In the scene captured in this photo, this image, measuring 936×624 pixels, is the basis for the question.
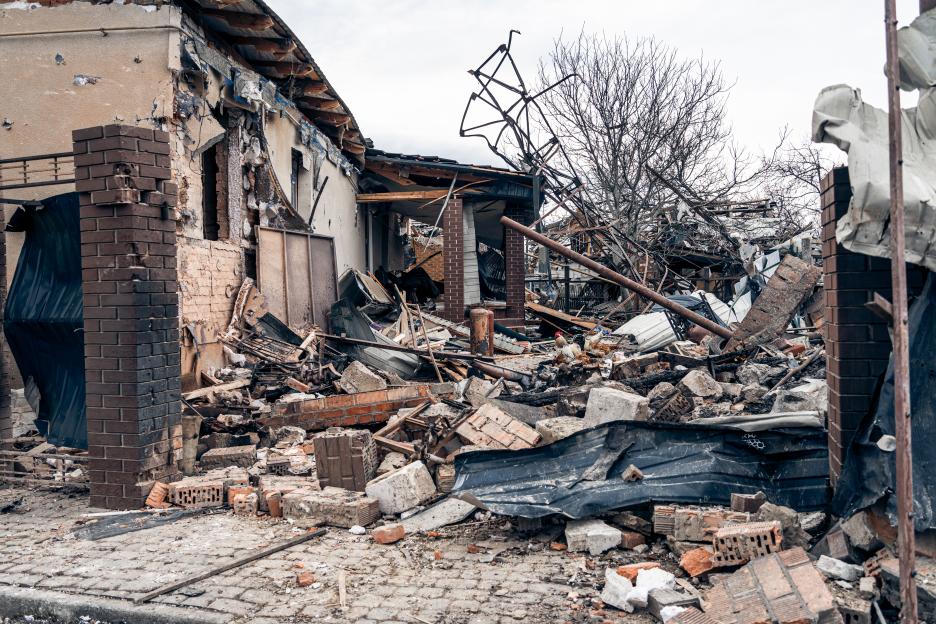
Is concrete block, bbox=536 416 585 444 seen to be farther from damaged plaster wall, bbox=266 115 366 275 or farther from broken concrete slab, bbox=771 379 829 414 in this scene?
damaged plaster wall, bbox=266 115 366 275

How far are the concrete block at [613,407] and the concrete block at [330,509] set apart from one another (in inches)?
75.5

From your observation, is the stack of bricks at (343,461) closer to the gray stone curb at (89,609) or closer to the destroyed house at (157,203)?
the destroyed house at (157,203)

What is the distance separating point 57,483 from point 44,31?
5.31m

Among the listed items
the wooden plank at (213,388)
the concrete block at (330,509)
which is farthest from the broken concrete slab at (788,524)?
the wooden plank at (213,388)

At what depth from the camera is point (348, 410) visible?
6.61 meters

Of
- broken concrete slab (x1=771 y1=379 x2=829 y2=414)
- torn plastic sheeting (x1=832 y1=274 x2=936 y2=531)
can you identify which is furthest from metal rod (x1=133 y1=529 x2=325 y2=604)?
broken concrete slab (x1=771 y1=379 x2=829 y2=414)

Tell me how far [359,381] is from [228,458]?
2.37 meters

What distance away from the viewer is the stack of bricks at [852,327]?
356cm

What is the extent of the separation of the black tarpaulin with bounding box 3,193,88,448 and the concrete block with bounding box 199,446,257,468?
0.96 meters

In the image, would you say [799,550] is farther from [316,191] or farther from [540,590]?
[316,191]

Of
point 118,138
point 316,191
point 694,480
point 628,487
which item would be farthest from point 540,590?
point 316,191

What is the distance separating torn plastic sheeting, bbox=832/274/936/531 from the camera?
2895 millimetres

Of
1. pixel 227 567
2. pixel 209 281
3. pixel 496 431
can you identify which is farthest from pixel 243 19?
pixel 227 567

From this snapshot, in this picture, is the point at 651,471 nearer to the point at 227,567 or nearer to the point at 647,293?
the point at 227,567
